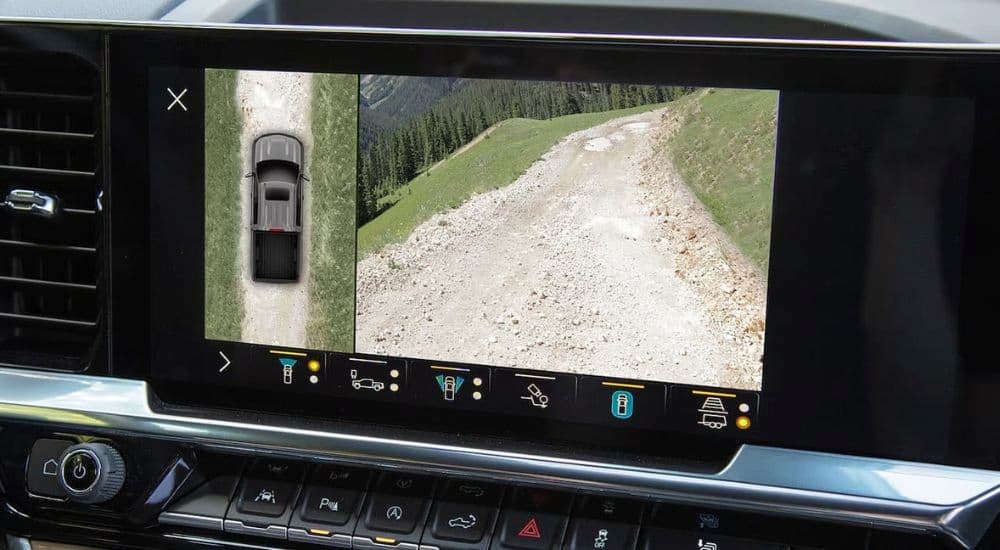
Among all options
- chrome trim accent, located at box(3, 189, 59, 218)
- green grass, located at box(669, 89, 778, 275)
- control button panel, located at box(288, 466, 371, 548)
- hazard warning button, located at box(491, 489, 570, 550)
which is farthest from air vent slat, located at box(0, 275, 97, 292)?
green grass, located at box(669, 89, 778, 275)

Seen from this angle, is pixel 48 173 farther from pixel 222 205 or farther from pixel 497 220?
pixel 497 220

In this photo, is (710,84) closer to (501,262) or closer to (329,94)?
(501,262)

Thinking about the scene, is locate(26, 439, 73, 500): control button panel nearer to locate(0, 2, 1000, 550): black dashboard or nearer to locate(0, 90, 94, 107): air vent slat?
locate(0, 2, 1000, 550): black dashboard

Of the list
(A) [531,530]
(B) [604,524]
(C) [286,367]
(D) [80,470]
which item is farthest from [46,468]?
(B) [604,524]

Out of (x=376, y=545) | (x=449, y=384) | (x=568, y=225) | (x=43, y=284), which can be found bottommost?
(x=376, y=545)

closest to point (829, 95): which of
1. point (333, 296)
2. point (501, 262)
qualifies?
point (501, 262)

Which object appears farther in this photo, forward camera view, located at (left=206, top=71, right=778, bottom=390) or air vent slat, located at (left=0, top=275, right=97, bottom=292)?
air vent slat, located at (left=0, top=275, right=97, bottom=292)

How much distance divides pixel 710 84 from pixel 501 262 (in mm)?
374

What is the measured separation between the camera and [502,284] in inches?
50.3

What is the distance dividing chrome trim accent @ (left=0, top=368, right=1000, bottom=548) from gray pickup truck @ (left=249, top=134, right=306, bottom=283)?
0.82ft

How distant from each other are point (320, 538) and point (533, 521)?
32 cm

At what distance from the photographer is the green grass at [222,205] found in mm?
1349

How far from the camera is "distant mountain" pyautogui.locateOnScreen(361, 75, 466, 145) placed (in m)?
1.29

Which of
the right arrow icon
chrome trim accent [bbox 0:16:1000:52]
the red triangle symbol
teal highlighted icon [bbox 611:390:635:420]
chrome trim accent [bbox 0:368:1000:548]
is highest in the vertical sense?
chrome trim accent [bbox 0:16:1000:52]
